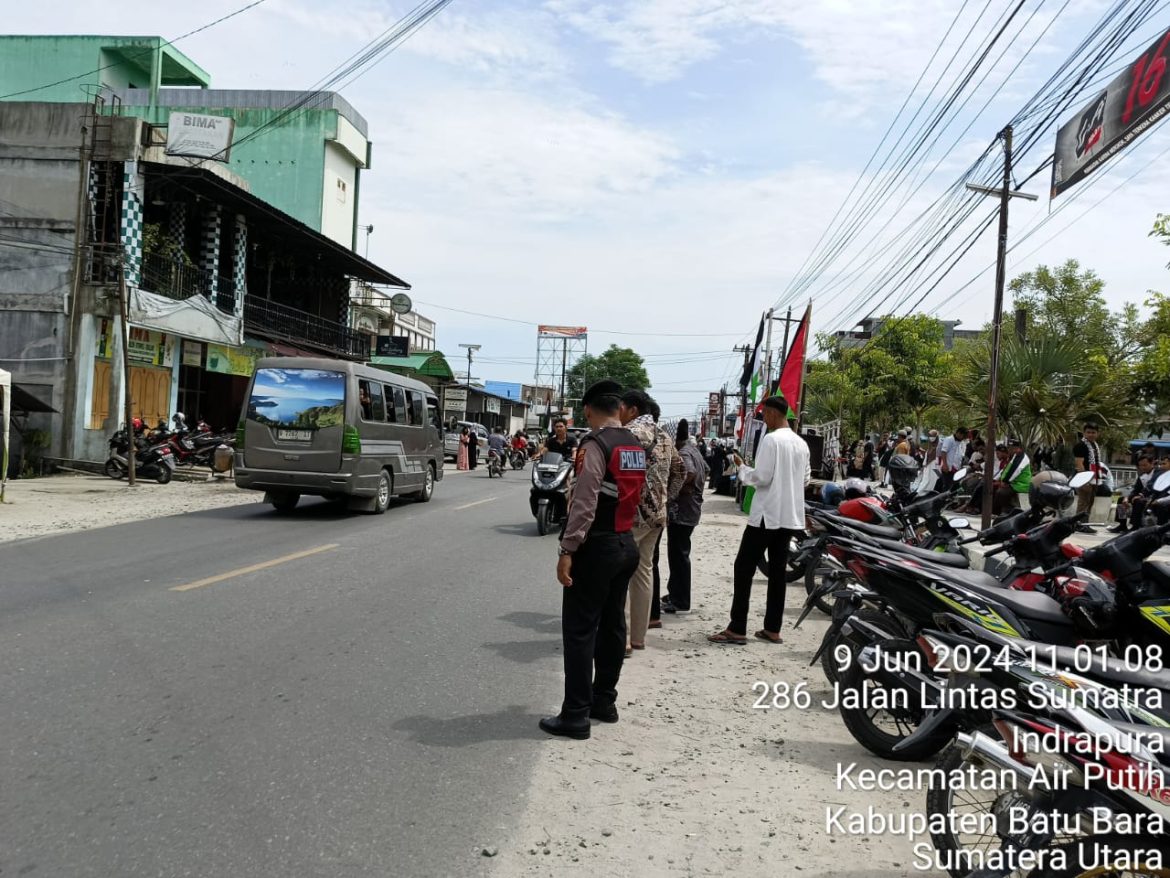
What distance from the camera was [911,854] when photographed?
11.8 feet

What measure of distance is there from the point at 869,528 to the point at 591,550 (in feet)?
8.16

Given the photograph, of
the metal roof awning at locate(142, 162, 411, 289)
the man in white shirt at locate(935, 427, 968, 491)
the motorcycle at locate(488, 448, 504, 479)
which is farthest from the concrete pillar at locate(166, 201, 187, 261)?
the man in white shirt at locate(935, 427, 968, 491)

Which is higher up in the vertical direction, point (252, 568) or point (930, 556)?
point (930, 556)

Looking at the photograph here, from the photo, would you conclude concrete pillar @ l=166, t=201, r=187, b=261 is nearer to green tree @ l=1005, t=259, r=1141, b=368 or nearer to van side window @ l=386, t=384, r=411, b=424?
van side window @ l=386, t=384, r=411, b=424

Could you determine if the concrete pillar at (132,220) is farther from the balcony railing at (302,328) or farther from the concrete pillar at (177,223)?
the balcony railing at (302,328)

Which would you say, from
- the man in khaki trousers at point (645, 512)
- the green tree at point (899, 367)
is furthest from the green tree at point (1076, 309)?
the man in khaki trousers at point (645, 512)

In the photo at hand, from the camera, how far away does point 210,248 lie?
2564 cm

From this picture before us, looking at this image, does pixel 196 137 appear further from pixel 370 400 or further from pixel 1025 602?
pixel 1025 602

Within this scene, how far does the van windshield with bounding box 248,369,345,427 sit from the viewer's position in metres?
13.9

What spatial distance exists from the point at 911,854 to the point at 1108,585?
6.13 feet

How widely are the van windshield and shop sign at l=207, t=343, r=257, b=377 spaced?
38.2 feet

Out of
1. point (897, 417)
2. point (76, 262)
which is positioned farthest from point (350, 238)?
point (897, 417)

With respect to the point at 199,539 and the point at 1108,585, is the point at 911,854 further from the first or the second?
the point at 199,539

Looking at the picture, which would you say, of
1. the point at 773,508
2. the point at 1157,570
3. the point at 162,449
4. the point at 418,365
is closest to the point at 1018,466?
the point at 773,508
